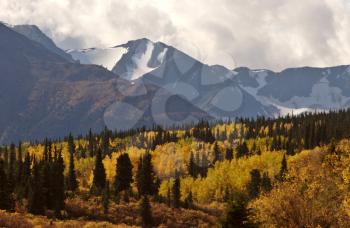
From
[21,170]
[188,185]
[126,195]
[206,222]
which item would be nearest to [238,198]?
[206,222]

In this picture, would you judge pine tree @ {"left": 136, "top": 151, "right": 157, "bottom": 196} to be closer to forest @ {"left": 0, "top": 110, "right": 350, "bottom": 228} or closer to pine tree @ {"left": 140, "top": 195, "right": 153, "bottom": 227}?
forest @ {"left": 0, "top": 110, "right": 350, "bottom": 228}

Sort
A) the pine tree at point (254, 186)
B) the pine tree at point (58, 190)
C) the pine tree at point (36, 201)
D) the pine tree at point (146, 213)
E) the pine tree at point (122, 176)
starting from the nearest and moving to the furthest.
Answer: the pine tree at point (36, 201) < the pine tree at point (58, 190) < the pine tree at point (146, 213) < the pine tree at point (122, 176) < the pine tree at point (254, 186)

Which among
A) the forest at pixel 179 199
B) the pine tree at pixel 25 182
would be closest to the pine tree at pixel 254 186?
the forest at pixel 179 199

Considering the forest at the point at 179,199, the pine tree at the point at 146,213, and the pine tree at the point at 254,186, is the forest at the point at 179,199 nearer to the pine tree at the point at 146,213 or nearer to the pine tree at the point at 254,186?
the pine tree at the point at 254,186

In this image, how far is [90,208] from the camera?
97625mm

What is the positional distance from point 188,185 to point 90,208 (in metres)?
92.0

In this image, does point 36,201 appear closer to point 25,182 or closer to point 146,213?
point 146,213

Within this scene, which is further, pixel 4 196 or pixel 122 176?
pixel 122 176

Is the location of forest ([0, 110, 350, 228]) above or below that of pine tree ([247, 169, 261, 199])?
above

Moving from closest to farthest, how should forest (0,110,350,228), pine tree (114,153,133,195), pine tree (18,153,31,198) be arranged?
1. forest (0,110,350,228)
2. pine tree (18,153,31,198)
3. pine tree (114,153,133,195)

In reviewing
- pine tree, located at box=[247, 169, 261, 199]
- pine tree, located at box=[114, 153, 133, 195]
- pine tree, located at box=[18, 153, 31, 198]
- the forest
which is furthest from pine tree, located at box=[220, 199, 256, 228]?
pine tree, located at box=[247, 169, 261, 199]

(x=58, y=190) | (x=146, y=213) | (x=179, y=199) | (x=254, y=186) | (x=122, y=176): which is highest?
(x=58, y=190)

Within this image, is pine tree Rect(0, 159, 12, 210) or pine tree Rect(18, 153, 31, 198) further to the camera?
pine tree Rect(18, 153, 31, 198)

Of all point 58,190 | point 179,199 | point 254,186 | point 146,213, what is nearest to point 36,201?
point 58,190
